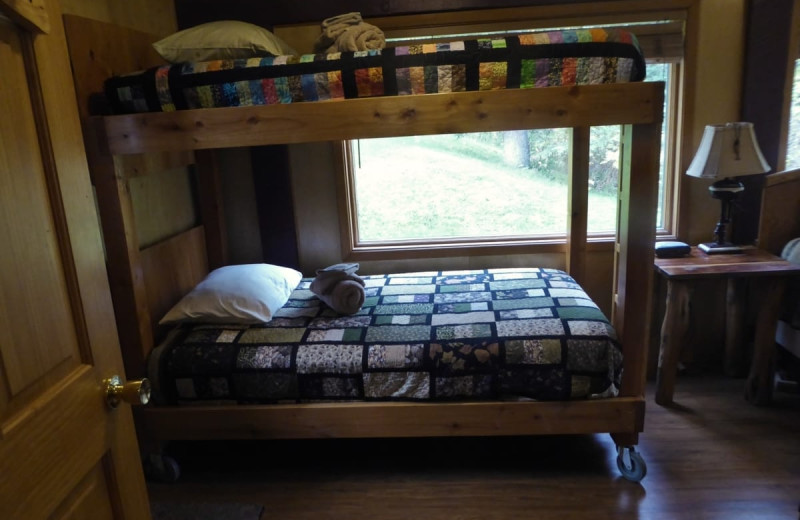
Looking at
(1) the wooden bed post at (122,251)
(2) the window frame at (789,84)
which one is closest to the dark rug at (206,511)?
(1) the wooden bed post at (122,251)

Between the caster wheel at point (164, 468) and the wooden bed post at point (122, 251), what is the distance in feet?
1.17

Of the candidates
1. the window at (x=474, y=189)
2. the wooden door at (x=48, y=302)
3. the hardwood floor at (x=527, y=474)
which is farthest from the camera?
the window at (x=474, y=189)

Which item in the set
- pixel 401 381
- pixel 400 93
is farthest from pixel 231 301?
pixel 400 93

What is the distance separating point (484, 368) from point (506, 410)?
0.18 meters

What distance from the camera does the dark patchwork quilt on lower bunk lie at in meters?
2.00

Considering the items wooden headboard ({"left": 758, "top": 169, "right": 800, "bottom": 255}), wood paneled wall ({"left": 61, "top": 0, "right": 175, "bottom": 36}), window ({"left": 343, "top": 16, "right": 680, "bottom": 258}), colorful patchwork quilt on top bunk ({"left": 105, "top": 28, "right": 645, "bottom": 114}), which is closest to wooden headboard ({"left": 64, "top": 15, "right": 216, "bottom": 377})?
wood paneled wall ({"left": 61, "top": 0, "right": 175, "bottom": 36})

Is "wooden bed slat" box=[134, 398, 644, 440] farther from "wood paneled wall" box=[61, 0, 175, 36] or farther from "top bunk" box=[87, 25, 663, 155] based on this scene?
"wood paneled wall" box=[61, 0, 175, 36]

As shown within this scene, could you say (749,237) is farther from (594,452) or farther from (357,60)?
(357,60)

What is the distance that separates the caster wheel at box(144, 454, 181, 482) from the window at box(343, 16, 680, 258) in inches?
56.4

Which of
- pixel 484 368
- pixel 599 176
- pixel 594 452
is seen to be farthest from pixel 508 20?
pixel 594 452

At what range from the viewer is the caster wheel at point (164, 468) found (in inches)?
86.3

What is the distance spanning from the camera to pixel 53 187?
848 millimetres

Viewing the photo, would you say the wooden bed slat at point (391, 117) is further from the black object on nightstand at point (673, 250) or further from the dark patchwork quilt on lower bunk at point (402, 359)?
the black object on nightstand at point (673, 250)

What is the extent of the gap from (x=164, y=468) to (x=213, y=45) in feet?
5.51
